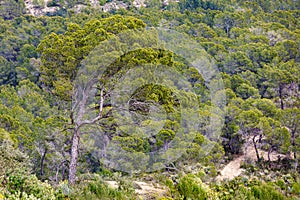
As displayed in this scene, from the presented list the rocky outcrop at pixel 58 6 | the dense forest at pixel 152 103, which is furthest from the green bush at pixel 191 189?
the rocky outcrop at pixel 58 6

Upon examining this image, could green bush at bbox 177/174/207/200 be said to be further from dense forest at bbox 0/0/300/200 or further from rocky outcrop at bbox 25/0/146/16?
rocky outcrop at bbox 25/0/146/16

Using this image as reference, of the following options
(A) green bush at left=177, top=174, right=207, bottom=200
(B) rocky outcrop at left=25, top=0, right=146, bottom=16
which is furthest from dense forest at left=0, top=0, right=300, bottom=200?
(B) rocky outcrop at left=25, top=0, right=146, bottom=16

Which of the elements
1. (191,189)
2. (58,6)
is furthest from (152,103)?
(58,6)

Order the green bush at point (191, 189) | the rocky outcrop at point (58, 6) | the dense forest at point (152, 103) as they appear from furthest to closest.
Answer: the rocky outcrop at point (58, 6) < the dense forest at point (152, 103) < the green bush at point (191, 189)

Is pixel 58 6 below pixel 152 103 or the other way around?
below

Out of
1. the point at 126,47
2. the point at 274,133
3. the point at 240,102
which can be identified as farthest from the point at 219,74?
the point at 126,47

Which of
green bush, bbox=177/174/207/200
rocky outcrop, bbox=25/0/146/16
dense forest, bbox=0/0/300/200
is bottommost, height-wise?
rocky outcrop, bbox=25/0/146/16

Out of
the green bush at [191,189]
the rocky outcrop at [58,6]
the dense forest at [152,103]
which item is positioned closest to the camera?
the green bush at [191,189]

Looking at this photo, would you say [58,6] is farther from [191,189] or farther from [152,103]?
[191,189]

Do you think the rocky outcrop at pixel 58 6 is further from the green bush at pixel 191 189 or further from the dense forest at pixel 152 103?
the green bush at pixel 191 189
